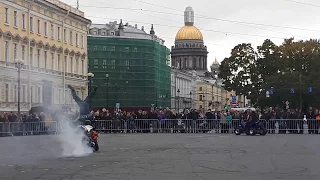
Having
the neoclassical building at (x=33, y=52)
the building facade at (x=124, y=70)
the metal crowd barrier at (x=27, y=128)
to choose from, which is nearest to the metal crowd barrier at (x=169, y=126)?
the metal crowd barrier at (x=27, y=128)

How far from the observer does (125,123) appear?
45.6 m

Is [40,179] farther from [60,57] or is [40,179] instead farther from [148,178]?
[60,57]

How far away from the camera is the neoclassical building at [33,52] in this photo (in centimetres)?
3234

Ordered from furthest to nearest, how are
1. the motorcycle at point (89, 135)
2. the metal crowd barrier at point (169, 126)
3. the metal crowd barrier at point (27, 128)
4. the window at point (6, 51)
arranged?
the metal crowd barrier at point (169, 126) → the window at point (6, 51) → the metal crowd barrier at point (27, 128) → the motorcycle at point (89, 135)

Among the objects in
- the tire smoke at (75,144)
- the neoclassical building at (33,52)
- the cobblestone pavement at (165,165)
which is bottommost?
the cobblestone pavement at (165,165)

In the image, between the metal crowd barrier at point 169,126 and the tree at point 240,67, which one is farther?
the tree at point 240,67

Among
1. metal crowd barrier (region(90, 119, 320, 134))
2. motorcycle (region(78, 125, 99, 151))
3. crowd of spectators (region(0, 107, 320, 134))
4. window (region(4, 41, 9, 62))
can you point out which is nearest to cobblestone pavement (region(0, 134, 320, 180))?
motorcycle (region(78, 125, 99, 151))

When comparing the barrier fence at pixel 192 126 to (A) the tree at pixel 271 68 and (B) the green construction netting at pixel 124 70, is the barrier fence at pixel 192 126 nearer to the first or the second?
(A) the tree at pixel 271 68

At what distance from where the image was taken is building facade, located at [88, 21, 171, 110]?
312 feet

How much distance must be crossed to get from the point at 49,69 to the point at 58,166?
18.8m

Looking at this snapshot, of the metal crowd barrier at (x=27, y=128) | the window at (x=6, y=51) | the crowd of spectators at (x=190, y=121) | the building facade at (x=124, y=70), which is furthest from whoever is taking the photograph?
the building facade at (x=124, y=70)

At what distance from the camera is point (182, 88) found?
593 feet

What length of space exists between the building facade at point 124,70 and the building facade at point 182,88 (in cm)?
5483

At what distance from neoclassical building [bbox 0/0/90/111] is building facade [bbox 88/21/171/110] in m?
48.0
